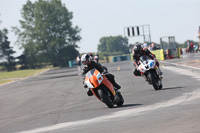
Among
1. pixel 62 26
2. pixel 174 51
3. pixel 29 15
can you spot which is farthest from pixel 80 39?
pixel 174 51

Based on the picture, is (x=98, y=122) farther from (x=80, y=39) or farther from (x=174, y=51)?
(x=80, y=39)

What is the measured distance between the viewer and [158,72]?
48.2ft

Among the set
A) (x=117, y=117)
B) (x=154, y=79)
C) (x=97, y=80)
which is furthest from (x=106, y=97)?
(x=154, y=79)

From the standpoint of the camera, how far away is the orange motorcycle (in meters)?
11.2

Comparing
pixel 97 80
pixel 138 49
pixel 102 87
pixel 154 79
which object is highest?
pixel 138 49

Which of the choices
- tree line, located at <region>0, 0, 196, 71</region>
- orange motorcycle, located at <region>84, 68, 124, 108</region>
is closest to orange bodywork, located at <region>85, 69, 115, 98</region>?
orange motorcycle, located at <region>84, 68, 124, 108</region>

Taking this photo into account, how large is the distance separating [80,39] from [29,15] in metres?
12.0

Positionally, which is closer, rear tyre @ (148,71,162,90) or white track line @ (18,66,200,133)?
white track line @ (18,66,200,133)

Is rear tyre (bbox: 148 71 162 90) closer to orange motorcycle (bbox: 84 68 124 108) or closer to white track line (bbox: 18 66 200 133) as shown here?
white track line (bbox: 18 66 200 133)

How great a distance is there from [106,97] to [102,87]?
0.94 ft

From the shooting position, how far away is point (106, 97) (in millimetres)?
11273

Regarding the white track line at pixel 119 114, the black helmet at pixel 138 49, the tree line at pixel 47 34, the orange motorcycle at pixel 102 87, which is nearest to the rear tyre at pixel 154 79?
the black helmet at pixel 138 49

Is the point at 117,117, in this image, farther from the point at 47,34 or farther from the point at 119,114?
the point at 47,34

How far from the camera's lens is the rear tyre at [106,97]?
11227mm
